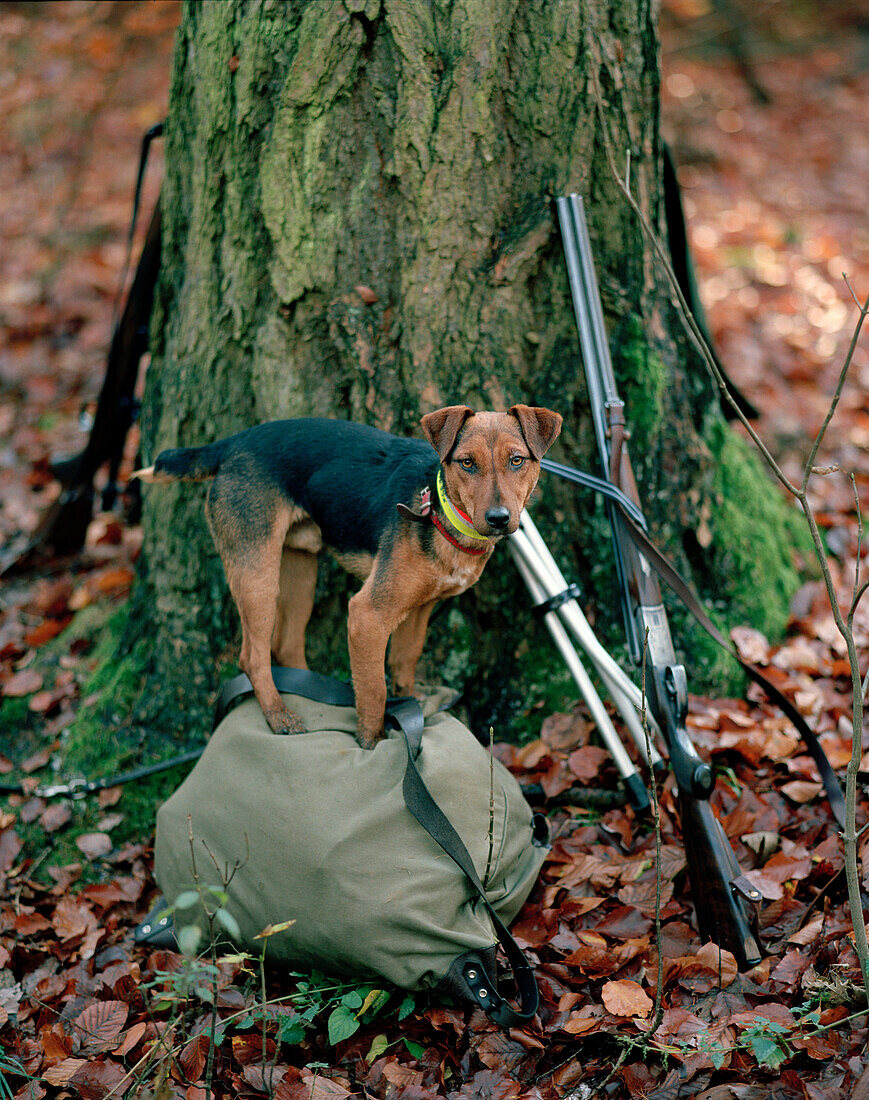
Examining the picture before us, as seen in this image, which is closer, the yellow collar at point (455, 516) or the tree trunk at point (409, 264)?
the yellow collar at point (455, 516)

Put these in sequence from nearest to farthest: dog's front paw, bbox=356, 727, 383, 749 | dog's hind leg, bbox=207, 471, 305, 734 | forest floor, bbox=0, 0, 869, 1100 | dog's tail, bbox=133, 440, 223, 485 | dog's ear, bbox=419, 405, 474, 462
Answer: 1. forest floor, bbox=0, 0, 869, 1100
2. dog's ear, bbox=419, 405, 474, 462
3. dog's front paw, bbox=356, 727, 383, 749
4. dog's hind leg, bbox=207, 471, 305, 734
5. dog's tail, bbox=133, 440, 223, 485

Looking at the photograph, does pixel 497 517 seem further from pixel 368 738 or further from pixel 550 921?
pixel 550 921

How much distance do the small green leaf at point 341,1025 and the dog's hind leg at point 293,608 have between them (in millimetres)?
1480

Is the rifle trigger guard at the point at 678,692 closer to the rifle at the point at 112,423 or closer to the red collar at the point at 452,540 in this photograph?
the red collar at the point at 452,540

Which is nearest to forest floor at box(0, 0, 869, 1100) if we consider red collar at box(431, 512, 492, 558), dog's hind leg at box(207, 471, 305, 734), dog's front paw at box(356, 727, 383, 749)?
dog's front paw at box(356, 727, 383, 749)

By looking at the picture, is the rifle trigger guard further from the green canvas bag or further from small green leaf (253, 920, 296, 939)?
small green leaf (253, 920, 296, 939)

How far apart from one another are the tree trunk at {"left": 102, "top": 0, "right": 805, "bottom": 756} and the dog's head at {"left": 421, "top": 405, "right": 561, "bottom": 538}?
2.92ft

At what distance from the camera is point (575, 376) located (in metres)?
4.21

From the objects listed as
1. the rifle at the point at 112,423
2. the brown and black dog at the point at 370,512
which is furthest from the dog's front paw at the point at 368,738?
the rifle at the point at 112,423

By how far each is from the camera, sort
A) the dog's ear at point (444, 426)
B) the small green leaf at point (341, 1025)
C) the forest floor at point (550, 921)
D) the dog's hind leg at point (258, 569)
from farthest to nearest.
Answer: the dog's hind leg at point (258, 569)
the dog's ear at point (444, 426)
the small green leaf at point (341, 1025)
the forest floor at point (550, 921)

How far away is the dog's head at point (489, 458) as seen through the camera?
10.1 ft

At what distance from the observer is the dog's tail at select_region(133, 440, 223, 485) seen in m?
3.81

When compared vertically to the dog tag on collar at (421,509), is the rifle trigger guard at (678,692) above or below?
below

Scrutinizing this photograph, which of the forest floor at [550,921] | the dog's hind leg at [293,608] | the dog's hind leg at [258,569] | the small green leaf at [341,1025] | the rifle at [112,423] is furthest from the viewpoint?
the rifle at [112,423]
